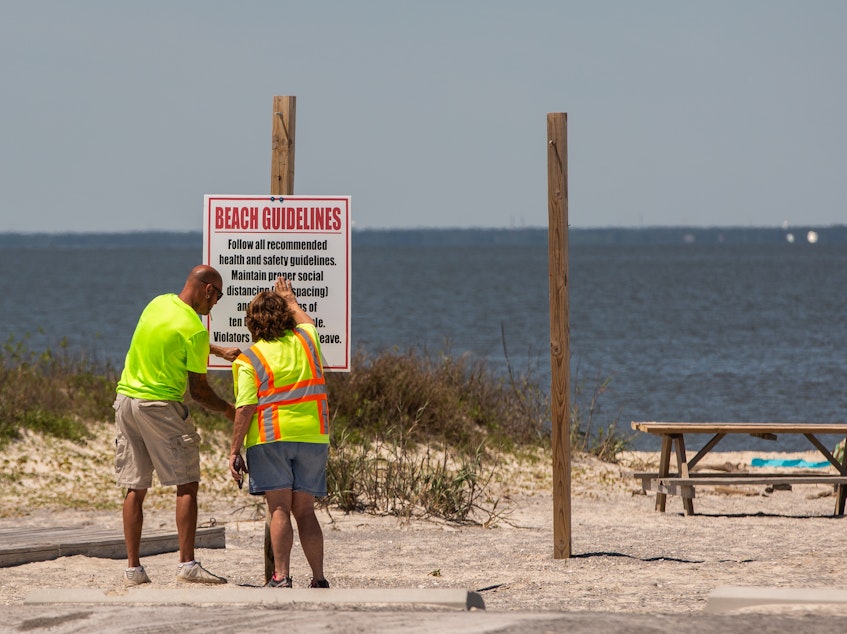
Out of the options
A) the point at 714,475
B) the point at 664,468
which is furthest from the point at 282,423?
the point at 714,475

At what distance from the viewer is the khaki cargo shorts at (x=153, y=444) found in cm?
668

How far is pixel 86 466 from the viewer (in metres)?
12.4

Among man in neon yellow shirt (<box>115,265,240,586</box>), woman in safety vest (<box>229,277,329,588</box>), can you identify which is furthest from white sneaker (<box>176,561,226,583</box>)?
woman in safety vest (<box>229,277,329,588</box>)

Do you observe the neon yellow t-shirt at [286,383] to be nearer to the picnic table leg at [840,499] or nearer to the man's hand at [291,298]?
the man's hand at [291,298]

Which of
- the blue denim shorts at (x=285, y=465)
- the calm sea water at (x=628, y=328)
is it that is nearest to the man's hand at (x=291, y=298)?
the blue denim shorts at (x=285, y=465)

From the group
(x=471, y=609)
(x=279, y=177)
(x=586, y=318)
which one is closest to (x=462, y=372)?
(x=279, y=177)

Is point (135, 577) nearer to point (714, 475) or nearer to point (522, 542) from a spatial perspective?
point (522, 542)

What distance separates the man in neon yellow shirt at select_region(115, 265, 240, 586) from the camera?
6672mm

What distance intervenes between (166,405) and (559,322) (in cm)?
261

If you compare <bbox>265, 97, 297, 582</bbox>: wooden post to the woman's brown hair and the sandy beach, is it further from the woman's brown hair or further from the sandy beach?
the sandy beach

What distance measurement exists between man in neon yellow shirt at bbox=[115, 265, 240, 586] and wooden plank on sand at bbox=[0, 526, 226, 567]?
1300mm

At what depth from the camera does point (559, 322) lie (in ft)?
26.8

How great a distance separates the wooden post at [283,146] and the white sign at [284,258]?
16 centimetres

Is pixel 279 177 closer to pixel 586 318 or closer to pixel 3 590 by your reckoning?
pixel 3 590
